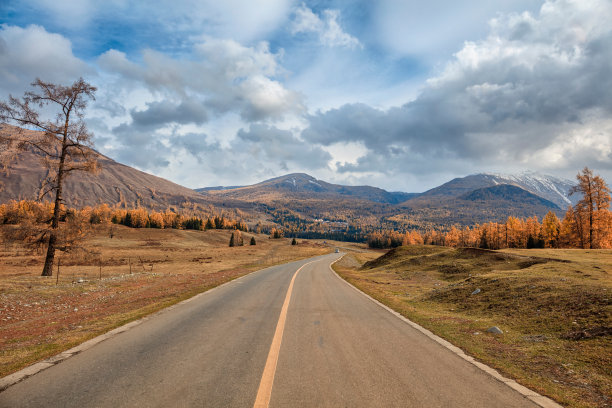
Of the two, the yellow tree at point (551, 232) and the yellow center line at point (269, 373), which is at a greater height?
the yellow tree at point (551, 232)

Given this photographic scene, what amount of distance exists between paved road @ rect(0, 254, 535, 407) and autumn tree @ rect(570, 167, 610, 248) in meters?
55.9

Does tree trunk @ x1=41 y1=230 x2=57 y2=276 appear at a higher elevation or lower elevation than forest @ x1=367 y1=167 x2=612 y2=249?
lower

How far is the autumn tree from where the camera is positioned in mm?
Answer: 46031

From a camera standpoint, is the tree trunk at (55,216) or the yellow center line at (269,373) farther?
the tree trunk at (55,216)

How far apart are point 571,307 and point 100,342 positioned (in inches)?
585

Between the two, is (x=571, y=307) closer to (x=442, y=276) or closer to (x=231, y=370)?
(x=231, y=370)

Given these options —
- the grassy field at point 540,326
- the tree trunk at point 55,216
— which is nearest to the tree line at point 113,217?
the tree trunk at point 55,216

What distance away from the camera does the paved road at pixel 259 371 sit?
4.72 m

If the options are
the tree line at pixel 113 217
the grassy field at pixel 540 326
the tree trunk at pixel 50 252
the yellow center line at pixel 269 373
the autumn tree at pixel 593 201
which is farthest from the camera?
the autumn tree at pixel 593 201

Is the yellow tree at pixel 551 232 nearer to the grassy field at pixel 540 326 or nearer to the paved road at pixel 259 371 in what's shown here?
the grassy field at pixel 540 326

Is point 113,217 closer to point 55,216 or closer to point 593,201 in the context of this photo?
point 55,216

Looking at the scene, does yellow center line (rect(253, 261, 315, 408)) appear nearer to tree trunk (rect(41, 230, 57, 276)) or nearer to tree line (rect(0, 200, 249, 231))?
tree line (rect(0, 200, 249, 231))

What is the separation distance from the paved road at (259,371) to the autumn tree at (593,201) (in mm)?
55880

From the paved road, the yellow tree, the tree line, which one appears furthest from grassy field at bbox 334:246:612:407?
the yellow tree
